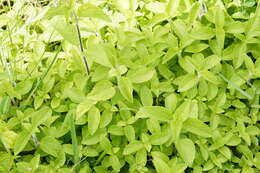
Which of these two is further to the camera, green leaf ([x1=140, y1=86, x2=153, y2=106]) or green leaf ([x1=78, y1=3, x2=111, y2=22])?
green leaf ([x1=140, y1=86, x2=153, y2=106])

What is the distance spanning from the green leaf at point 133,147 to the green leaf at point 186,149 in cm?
12

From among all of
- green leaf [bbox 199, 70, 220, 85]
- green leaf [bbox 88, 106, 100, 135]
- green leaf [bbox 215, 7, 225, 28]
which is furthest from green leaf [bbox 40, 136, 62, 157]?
green leaf [bbox 215, 7, 225, 28]

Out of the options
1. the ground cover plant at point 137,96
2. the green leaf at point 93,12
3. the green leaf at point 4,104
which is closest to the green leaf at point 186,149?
the ground cover plant at point 137,96

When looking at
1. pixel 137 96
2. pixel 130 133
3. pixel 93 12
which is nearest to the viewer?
pixel 93 12

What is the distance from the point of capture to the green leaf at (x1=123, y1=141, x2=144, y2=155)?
3.82 feet

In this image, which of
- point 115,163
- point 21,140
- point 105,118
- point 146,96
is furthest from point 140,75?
point 21,140

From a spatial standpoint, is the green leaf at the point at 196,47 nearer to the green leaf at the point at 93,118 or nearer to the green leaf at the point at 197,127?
the green leaf at the point at 197,127

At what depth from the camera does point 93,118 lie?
115 centimetres

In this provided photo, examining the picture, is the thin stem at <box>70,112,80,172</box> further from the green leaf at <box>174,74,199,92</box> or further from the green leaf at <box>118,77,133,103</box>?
the green leaf at <box>174,74,199,92</box>

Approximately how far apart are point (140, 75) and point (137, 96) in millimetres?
113

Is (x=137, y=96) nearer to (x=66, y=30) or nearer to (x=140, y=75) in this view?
(x=140, y=75)

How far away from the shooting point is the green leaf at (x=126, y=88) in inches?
44.6

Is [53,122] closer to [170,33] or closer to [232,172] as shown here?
[170,33]

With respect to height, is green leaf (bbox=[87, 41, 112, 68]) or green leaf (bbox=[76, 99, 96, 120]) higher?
green leaf (bbox=[87, 41, 112, 68])
